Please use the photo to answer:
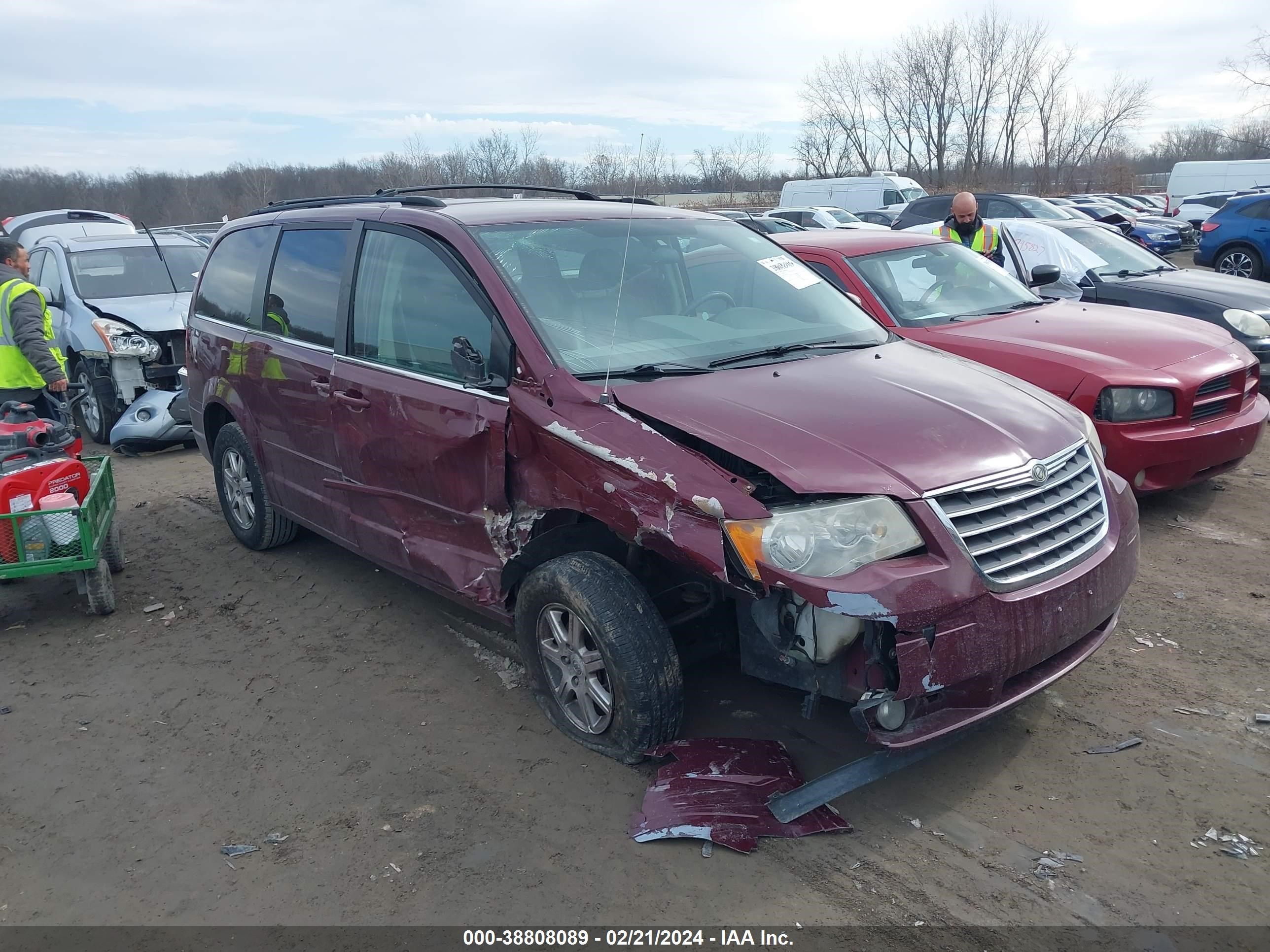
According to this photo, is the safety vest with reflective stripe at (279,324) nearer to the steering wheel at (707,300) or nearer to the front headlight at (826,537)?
the steering wheel at (707,300)

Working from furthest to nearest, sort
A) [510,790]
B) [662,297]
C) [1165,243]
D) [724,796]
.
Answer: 1. [1165,243]
2. [662,297]
3. [510,790]
4. [724,796]

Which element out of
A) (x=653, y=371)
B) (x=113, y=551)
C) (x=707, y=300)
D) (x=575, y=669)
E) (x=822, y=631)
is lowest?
(x=113, y=551)

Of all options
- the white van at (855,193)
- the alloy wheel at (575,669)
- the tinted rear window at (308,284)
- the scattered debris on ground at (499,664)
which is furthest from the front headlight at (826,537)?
the white van at (855,193)

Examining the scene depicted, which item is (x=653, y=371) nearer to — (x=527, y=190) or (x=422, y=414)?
(x=422, y=414)

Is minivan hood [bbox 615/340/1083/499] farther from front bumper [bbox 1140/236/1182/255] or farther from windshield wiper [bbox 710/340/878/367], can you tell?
front bumper [bbox 1140/236/1182/255]

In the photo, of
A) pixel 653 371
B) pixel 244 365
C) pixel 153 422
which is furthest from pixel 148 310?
pixel 653 371

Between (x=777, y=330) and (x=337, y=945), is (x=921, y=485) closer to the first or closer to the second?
(x=777, y=330)

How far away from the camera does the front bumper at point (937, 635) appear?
2.76 m

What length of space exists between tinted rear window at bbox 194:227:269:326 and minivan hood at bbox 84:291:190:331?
137 inches

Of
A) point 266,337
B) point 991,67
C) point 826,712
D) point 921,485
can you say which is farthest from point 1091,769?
point 991,67

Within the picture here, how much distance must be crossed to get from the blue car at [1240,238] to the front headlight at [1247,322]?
36.8 feet

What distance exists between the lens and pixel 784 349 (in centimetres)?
387

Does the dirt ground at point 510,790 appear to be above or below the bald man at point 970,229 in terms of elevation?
below

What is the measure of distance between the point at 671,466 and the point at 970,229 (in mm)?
6135
